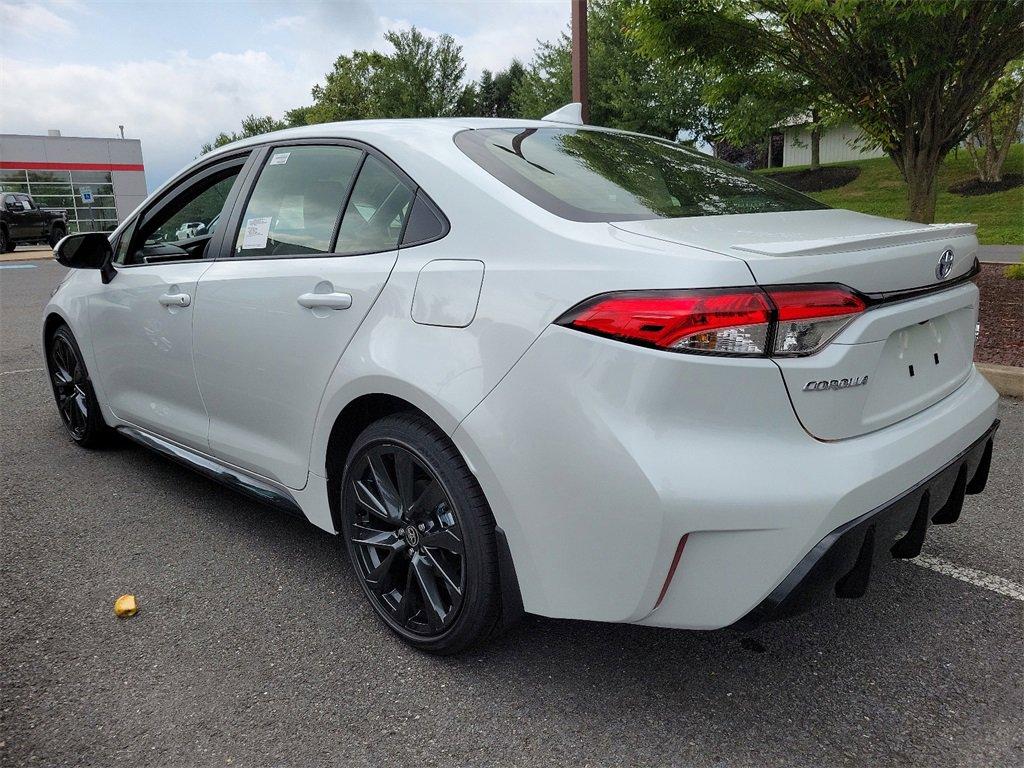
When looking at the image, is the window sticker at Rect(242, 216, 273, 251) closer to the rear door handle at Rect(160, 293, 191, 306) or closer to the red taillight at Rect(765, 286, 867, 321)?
the rear door handle at Rect(160, 293, 191, 306)

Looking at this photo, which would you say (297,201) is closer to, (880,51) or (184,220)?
(184,220)

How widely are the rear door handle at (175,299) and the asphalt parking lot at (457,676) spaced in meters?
0.98

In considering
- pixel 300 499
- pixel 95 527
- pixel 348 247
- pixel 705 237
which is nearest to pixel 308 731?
pixel 300 499

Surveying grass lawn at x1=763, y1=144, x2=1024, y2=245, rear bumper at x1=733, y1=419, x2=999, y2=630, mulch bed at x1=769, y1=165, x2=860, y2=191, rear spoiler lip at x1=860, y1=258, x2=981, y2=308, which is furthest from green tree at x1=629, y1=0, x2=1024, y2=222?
mulch bed at x1=769, y1=165, x2=860, y2=191

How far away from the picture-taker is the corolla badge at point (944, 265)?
2.15m

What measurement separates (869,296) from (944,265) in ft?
1.41

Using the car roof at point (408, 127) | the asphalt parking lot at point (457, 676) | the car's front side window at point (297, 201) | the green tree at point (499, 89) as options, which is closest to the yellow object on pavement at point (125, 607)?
the asphalt parking lot at point (457, 676)

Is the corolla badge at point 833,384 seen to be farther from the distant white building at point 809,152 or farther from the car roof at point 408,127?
the distant white building at point 809,152

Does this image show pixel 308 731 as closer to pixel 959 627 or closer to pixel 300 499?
pixel 300 499

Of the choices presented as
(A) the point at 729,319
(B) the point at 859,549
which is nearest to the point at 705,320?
(A) the point at 729,319

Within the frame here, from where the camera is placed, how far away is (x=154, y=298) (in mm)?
3377

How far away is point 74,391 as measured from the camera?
175 inches

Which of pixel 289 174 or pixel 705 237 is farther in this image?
pixel 289 174

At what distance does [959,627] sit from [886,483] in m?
0.96
